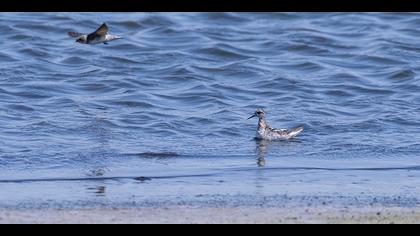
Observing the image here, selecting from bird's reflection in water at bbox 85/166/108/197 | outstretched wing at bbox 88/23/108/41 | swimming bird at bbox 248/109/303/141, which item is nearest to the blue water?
bird's reflection in water at bbox 85/166/108/197

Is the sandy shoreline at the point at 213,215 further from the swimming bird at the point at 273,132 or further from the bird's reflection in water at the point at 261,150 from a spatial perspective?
the swimming bird at the point at 273,132

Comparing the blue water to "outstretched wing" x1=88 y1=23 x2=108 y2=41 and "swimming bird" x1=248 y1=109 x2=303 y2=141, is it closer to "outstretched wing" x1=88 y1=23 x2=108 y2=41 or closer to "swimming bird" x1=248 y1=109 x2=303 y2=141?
"swimming bird" x1=248 y1=109 x2=303 y2=141

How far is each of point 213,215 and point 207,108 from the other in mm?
7951

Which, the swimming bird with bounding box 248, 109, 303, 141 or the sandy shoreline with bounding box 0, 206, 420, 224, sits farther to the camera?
the swimming bird with bounding box 248, 109, 303, 141

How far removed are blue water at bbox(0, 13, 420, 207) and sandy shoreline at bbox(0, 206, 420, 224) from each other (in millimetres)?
485

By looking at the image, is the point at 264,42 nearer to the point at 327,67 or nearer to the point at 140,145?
the point at 327,67

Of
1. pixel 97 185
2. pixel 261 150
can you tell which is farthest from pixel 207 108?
pixel 97 185

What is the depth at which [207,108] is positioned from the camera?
16219 mm

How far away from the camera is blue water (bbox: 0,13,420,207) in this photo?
33.9ft

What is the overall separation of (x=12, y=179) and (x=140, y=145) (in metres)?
2.97

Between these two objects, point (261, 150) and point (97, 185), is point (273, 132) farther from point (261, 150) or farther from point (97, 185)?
point (97, 185)

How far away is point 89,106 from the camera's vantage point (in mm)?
15867

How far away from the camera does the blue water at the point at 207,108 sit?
33.9 feet
